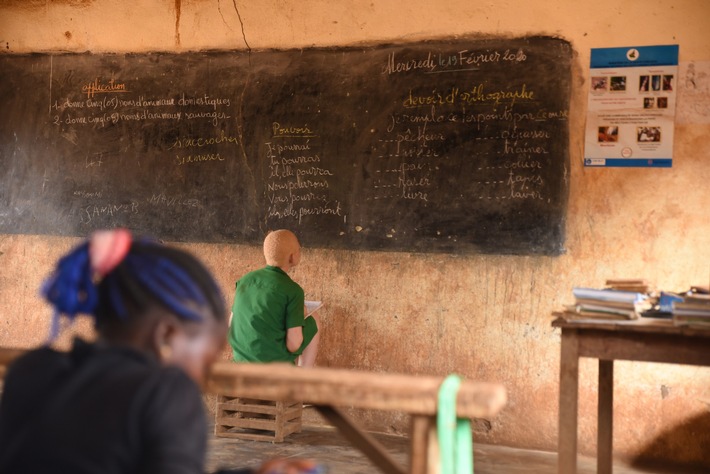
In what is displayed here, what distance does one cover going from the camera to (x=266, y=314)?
5.25 meters

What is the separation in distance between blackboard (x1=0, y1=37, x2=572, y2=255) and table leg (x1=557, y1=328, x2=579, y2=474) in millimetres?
1937

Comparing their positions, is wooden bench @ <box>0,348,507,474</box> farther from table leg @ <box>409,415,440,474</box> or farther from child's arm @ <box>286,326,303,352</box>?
child's arm @ <box>286,326,303,352</box>

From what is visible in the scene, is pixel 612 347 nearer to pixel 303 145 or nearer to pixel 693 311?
pixel 693 311

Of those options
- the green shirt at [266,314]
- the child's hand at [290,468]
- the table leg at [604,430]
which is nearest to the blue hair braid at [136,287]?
the child's hand at [290,468]

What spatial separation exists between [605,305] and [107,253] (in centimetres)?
256

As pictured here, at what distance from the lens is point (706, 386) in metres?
5.22

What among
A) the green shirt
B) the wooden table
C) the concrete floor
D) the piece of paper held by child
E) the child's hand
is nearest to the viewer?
the child's hand

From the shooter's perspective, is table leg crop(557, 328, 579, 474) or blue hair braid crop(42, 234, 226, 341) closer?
blue hair braid crop(42, 234, 226, 341)

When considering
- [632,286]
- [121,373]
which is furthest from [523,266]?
[121,373]

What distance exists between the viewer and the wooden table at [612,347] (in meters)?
3.48

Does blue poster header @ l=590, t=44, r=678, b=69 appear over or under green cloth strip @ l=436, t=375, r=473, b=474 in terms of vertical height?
over

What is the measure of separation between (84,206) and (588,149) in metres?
3.70

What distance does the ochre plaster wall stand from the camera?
5.29 m

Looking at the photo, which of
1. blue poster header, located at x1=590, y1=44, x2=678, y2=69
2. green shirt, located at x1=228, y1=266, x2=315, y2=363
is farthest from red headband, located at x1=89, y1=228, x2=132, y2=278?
blue poster header, located at x1=590, y1=44, x2=678, y2=69
